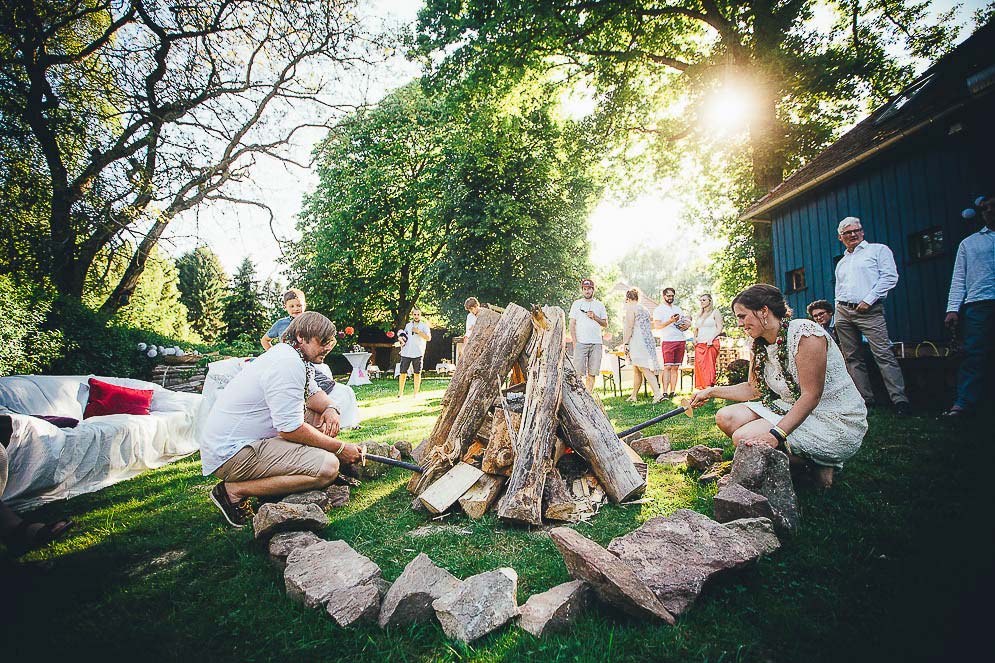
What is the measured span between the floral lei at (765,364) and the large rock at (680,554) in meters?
1.55

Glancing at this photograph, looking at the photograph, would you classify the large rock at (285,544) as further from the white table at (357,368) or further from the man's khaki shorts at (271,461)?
the white table at (357,368)

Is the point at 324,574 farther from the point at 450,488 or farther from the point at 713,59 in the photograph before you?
the point at 713,59

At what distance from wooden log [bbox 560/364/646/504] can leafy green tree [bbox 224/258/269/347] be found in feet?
91.4

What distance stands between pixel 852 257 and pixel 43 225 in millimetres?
11110

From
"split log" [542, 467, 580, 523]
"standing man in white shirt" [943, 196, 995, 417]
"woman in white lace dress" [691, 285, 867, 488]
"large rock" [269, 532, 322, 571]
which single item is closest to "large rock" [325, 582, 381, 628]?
"large rock" [269, 532, 322, 571]

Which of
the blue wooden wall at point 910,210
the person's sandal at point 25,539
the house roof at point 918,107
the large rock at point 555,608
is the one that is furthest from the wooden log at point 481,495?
the blue wooden wall at point 910,210

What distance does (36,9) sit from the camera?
4.32 meters

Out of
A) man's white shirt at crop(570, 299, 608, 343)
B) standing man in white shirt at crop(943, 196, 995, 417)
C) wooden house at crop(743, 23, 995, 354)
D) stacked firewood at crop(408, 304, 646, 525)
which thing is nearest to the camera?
stacked firewood at crop(408, 304, 646, 525)

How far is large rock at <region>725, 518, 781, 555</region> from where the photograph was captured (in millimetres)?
2309

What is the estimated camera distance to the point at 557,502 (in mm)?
3205

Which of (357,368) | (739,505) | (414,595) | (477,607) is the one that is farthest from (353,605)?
(357,368)

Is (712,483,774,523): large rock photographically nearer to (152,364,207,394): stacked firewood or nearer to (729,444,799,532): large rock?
(729,444,799,532): large rock

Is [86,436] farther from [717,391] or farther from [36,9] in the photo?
[717,391]

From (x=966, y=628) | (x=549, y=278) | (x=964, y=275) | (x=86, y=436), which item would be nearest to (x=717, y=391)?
(x=966, y=628)
